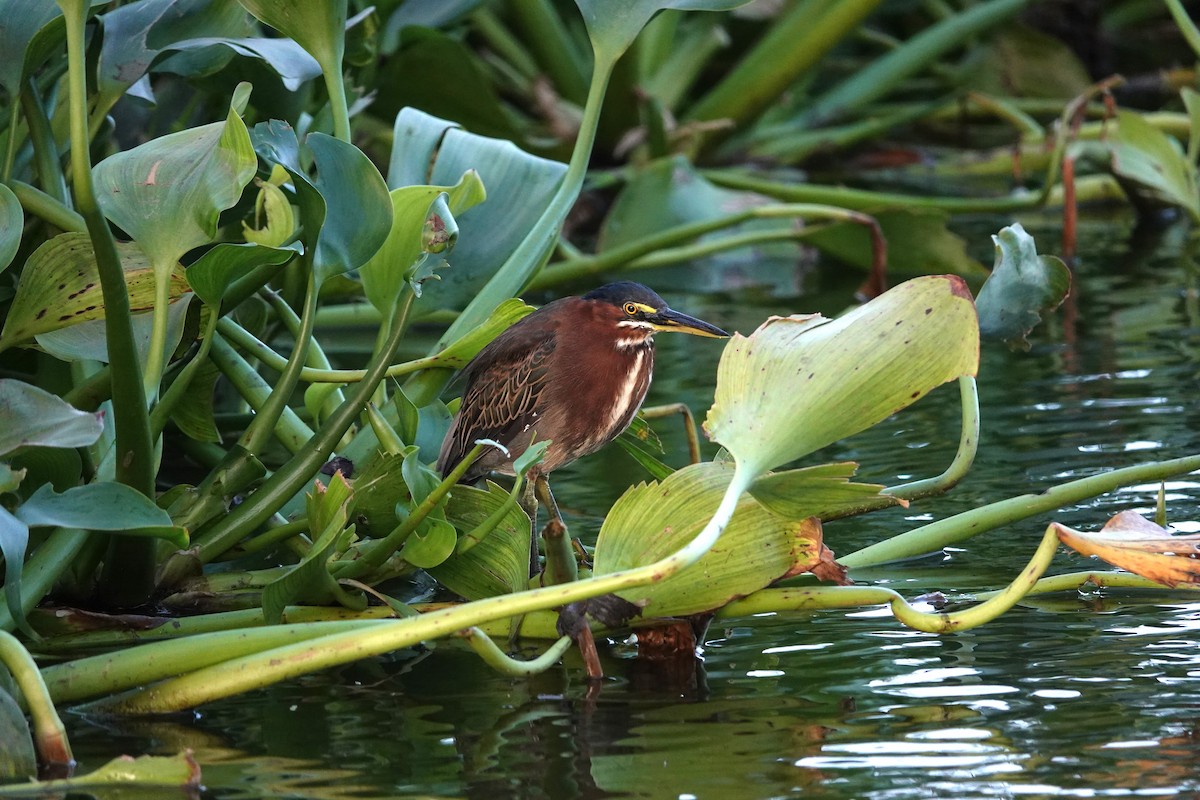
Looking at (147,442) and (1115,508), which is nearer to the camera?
(147,442)

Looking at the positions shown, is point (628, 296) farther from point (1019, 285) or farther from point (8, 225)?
point (8, 225)

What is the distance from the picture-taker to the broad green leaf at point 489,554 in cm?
239

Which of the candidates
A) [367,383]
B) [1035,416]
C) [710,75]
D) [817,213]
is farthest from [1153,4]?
[367,383]

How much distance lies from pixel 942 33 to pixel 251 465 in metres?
5.82

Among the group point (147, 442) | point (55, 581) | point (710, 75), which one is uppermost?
point (710, 75)

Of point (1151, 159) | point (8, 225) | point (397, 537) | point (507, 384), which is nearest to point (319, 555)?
point (397, 537)

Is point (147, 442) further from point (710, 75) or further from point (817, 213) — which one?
point (710, 75)

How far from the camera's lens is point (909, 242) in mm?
5117

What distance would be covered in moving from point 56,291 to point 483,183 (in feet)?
2.84

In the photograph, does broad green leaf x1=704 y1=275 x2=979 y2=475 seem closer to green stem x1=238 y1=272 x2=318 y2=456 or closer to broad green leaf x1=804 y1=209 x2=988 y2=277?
green stem x1=238 y1=272 x2=318 y2=456

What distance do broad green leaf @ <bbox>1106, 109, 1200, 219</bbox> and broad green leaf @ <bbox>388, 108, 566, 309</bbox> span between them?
221cm

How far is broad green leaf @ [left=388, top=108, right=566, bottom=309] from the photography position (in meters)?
3.04

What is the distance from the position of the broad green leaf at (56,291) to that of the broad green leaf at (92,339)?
0.02m

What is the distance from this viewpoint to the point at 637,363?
9.45ft
